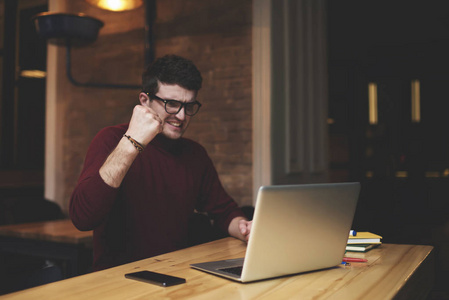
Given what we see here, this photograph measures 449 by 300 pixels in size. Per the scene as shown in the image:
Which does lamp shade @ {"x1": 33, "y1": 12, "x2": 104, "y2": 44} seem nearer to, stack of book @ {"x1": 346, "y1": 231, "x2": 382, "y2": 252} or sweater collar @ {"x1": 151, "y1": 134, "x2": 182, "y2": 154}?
sweater collar @ {"x1": 151, "y1": 134, "x2": 182, "y2": 154}

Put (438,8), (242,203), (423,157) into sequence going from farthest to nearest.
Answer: (423,157)
(438,8)
(242,203)

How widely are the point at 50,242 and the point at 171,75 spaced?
3.98 ft

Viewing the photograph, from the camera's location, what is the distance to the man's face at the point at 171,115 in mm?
1874

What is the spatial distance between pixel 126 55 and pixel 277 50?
1255 millimetres

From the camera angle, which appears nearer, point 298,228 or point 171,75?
point 298,228

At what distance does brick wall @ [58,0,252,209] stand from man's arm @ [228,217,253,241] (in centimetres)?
116

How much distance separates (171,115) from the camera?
1.87 metres

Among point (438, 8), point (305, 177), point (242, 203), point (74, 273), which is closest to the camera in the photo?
point (74, 273)

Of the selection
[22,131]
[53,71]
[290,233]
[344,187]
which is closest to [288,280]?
[290,233]

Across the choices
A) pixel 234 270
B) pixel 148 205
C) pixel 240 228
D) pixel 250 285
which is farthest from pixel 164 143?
pixel 250 285

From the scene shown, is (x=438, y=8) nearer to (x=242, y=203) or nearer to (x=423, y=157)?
(x=423, y=157)

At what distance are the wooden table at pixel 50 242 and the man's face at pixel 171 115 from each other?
2.81 feet

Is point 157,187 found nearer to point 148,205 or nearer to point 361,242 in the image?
point 148,205

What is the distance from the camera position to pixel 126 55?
369 centimetres
